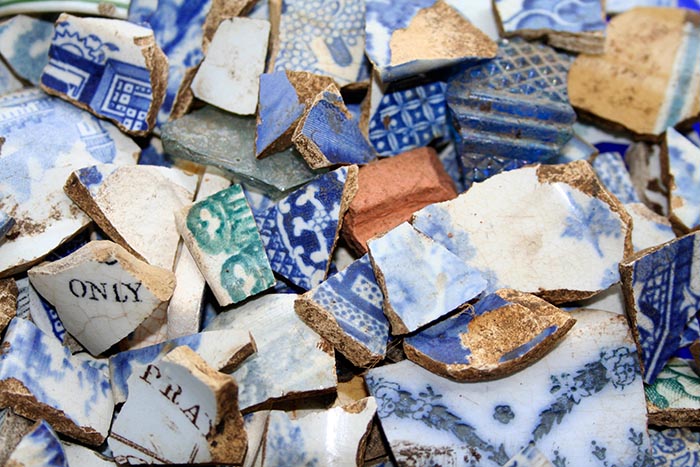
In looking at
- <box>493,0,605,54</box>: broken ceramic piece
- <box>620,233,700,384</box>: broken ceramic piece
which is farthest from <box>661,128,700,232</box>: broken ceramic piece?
<box>493,0,605,54</box>: broken ceramic piece

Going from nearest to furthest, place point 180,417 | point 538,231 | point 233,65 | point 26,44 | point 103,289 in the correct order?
point 180,417, point 103,289, point 538,231, point 233,65, point 26,44

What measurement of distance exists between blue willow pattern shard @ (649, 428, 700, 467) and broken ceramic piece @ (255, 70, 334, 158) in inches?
35.0

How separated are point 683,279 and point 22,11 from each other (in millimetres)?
1458

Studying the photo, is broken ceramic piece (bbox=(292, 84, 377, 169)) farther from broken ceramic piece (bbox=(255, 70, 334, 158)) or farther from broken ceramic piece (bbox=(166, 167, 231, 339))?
broken ceramic piece (bbox=(166, 167, 231, 339))

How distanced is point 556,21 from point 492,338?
0.75 m

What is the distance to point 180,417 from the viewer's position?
1268 mm

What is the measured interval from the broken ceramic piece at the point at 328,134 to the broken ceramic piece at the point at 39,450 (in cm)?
65

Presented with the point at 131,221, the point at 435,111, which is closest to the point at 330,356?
the point at 131,221

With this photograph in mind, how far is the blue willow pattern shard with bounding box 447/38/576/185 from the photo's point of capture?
1.60 metres

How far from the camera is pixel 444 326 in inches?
55.5

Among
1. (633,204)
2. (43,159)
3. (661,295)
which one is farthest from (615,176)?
(43,159)

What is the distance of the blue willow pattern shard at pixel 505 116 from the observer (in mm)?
1598

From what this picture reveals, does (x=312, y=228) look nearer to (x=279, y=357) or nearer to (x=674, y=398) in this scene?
(x=279, y=357)

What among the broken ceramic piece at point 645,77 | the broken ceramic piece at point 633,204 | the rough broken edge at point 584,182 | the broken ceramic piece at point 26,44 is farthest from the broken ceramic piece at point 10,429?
the broken ceramic piece at point 645,77
